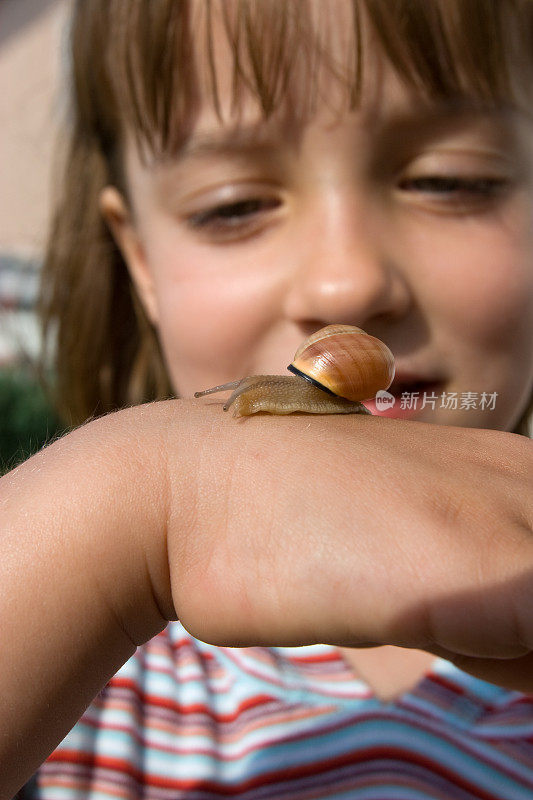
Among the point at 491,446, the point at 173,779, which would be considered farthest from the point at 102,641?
the point at 173,779

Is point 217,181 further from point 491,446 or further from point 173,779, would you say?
point 173,779

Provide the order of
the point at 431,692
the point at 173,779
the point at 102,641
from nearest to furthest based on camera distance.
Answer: the point at 102,641, the point at 173,779, the point at 431,692

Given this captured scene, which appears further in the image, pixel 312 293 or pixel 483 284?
pixel 483 284

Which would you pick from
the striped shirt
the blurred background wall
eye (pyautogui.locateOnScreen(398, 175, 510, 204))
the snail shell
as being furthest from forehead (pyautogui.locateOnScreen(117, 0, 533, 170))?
the blurred background wall

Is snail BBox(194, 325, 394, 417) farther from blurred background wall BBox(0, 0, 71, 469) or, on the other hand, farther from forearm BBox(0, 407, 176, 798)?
blurred background wall BBox(0, 0, 71, 469)

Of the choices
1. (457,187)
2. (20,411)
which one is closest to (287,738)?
(457,187)

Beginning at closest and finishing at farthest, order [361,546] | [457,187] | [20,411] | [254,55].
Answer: [361,546]
[254,55]
[457,187]
[20,411]

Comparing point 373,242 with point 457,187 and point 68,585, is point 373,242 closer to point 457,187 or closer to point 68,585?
point 457,187
